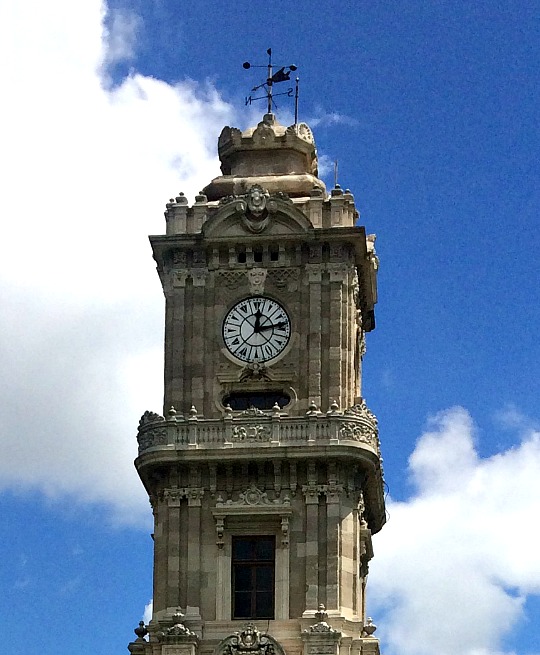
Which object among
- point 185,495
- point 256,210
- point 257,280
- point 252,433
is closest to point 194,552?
point 185,495

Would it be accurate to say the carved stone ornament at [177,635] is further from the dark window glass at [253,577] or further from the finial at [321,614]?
the finial at [321,614]

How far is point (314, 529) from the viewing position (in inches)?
3442

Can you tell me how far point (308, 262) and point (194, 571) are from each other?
13.1 meters

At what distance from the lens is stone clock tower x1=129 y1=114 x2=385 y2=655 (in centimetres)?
8694

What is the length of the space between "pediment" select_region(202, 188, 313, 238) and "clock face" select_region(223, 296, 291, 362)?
106 inches

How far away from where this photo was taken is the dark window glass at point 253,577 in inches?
3442

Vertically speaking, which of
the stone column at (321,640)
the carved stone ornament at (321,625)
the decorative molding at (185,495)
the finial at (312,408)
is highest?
the finial at (312,408)

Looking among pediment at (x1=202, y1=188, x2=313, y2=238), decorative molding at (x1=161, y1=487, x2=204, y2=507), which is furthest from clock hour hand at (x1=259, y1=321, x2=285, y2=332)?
decorative molding at (x1=161, y1=487, x2=204, y2=507)

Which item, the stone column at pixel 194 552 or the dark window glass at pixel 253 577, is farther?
the dark window glass at pixel 253 577

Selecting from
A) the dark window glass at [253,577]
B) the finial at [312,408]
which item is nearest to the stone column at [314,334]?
the finial at [312,408]

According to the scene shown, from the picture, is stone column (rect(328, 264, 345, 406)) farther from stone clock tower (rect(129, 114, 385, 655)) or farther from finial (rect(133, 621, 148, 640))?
finial (rect(133, 621, 148, 640))

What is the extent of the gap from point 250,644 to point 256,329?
12.8 meters

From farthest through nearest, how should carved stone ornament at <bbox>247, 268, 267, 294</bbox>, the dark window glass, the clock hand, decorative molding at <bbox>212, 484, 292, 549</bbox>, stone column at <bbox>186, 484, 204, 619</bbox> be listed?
carved stone ornament at <bbox>247, 268, 267, 294</bbox> → the clock hand → decorative molding at <bbox>212, 484, 292, 549</bbox> → the dark window glass → stone column at <bbox>186, 484, 204, 619</bbox>

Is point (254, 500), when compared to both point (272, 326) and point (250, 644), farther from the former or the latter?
point (272, 326)
